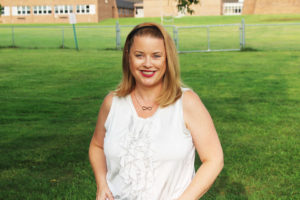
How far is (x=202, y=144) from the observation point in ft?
7.30

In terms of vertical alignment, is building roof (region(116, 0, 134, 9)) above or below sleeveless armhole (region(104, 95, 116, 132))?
above

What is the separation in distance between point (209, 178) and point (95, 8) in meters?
69.8

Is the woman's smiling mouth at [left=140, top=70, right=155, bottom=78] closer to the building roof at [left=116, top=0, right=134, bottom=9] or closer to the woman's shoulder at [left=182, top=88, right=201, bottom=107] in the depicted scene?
the woman's shoulder at [left=182, top=88, right=201, bottom=107]

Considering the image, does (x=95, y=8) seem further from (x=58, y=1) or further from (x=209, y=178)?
(x=209, y=178)

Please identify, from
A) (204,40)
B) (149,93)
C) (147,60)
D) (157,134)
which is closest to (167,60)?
(147,60)

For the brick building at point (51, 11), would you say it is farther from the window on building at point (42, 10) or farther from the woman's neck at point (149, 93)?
the woman's neck at point (149, 93)

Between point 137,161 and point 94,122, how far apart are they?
621 cm

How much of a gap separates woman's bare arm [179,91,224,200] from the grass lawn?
2740 millimetres

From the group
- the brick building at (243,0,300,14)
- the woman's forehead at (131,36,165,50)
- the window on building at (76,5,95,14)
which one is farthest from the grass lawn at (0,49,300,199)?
the window on building at (76,5,95,14)

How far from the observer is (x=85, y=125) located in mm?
8164

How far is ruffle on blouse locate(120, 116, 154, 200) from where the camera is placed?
2.22 metres

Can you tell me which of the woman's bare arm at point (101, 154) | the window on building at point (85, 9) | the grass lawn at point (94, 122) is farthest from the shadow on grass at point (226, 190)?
the window on building at point (85, 9)

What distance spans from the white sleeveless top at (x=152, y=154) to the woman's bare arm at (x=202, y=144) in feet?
0.12

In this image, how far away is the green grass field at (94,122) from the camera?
5.23 metres
